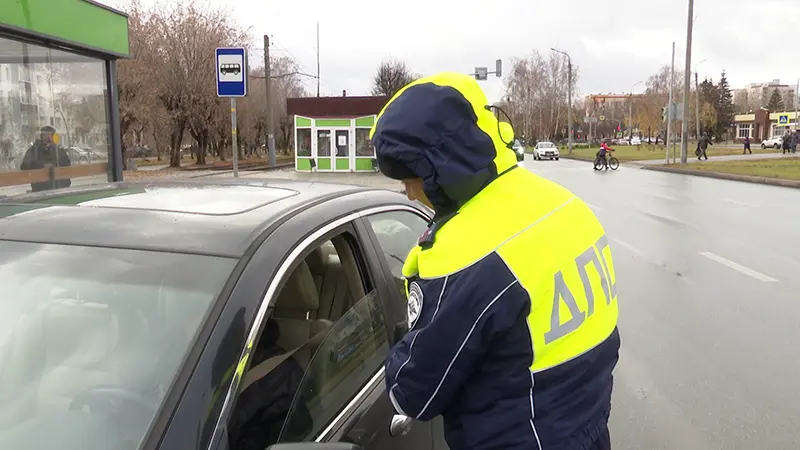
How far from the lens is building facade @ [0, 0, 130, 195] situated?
7488 millimetres

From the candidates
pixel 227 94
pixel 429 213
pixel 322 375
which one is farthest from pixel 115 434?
pixel 227 94

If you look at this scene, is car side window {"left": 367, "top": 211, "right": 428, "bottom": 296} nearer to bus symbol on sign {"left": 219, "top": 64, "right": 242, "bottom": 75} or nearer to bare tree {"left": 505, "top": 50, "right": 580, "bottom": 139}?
bus symbol on sign {"left": 219, "top": 64, "right": 242, "bottom": 75}

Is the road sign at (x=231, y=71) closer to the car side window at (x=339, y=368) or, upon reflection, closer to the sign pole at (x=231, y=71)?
the sign pole at (x=231, y=71)

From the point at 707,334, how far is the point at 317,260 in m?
4.85

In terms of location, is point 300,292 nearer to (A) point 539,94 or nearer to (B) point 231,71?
(B) point 231,71

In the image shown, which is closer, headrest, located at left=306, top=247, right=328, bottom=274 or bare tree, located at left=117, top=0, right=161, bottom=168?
headrest, located at left=306, top=247, right=328, bottom=274

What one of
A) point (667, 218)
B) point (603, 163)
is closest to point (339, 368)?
point (667, 218)

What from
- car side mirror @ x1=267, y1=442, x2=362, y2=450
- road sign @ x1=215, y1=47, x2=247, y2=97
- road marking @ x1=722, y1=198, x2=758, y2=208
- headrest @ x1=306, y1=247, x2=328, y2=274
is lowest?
road marking @ x1=722, y1=198, x2=758, y2=208

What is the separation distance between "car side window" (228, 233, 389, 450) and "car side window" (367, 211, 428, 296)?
24cm

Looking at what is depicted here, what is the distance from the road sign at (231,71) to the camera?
27.3 feet

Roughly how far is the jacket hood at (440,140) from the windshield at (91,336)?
1.79ft

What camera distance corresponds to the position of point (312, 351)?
2.13m

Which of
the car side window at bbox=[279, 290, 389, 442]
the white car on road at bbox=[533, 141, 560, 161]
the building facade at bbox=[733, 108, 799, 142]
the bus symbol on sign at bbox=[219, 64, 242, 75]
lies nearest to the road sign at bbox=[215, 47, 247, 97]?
the bus symbol on sign at bbox=[219, 64, 242, 75]

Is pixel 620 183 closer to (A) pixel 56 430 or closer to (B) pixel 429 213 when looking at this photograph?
(B) pixel 429 213
